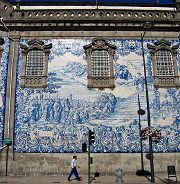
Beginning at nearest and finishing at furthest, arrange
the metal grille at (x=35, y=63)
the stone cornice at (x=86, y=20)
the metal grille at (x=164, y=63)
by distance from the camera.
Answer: the metal grille at (x=35, y=63) → the metal grille at (x=164, y=63) → the stone cornice at (x=86, y=20)

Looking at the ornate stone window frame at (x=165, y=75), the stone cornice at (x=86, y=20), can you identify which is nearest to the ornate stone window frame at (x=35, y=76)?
the stone cornice at (x=86, y=20)

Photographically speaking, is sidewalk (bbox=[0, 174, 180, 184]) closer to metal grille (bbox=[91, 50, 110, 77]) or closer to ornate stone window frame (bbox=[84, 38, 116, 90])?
ornate stone window frame (bbox=[84, 38, 116, 90])

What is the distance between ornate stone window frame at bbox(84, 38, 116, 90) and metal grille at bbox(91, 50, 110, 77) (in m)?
0.06

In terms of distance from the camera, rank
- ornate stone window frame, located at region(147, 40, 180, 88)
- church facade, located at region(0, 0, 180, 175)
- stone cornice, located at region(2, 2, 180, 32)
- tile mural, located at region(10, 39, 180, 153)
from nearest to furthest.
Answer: church facade, located at region(0, 0, 180, 175) → tile mural, located at region(10, 39, 180, 153) → ornate stone window frame, located at region(147, 40, 180, 88) → stone cornice, located at region(2, 2, 180, 32)

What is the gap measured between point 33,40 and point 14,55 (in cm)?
143

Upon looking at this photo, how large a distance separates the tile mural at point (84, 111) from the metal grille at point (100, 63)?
20.7 inches

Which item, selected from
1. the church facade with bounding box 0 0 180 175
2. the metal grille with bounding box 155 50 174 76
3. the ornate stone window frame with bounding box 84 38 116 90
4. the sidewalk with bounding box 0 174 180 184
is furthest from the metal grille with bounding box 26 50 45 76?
the metal grille with bounding box 155 50 174 76

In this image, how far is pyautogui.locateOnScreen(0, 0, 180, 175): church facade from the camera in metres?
17.8

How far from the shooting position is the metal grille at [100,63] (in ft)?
62.8

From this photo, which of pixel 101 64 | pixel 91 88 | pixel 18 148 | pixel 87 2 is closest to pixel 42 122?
pixel 18 148

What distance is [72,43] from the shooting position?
19.7m

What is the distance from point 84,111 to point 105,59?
3.41 metres

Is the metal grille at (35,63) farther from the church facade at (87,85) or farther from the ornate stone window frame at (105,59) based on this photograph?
the ornate stone window frame at (105,59)

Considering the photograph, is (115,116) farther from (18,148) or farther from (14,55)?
(14,55)
